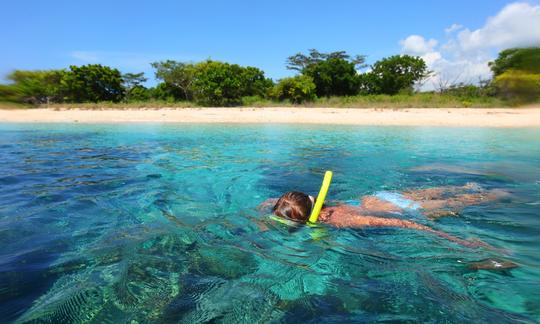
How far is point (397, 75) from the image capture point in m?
33.7

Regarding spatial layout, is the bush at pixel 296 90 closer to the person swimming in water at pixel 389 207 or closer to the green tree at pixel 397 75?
the green tree at pixel 397 75

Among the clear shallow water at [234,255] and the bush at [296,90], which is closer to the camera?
the clear shallow water at [234,255]

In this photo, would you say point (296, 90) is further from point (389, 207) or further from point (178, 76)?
point (389, 207)

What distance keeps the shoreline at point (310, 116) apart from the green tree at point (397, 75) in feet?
43.4

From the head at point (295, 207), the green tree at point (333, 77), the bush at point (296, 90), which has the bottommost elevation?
the head at point (295, 207)

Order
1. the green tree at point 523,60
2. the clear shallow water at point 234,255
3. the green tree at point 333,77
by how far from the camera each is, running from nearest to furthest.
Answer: the green tree at point 523,60 < the clear shallow water at point 234,255 < the green tree at point 333,77

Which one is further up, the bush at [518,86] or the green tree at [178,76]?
the green tree at [178,76]

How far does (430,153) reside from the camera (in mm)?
8578

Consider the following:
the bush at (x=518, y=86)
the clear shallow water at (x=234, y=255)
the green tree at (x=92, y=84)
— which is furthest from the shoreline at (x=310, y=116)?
the bush at (x=518, y=86)

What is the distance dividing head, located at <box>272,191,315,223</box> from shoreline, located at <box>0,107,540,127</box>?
15.0 m

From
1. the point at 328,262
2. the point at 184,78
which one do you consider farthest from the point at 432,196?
the point at 184,78

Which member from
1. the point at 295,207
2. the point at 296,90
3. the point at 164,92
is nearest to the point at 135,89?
the point at 164,92

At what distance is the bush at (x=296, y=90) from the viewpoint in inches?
1078

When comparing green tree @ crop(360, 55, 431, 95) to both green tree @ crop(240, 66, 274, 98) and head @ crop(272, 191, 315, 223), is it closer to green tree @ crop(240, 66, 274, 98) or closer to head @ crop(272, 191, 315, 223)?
green tree @ crop(240, 66, 274, 98)
